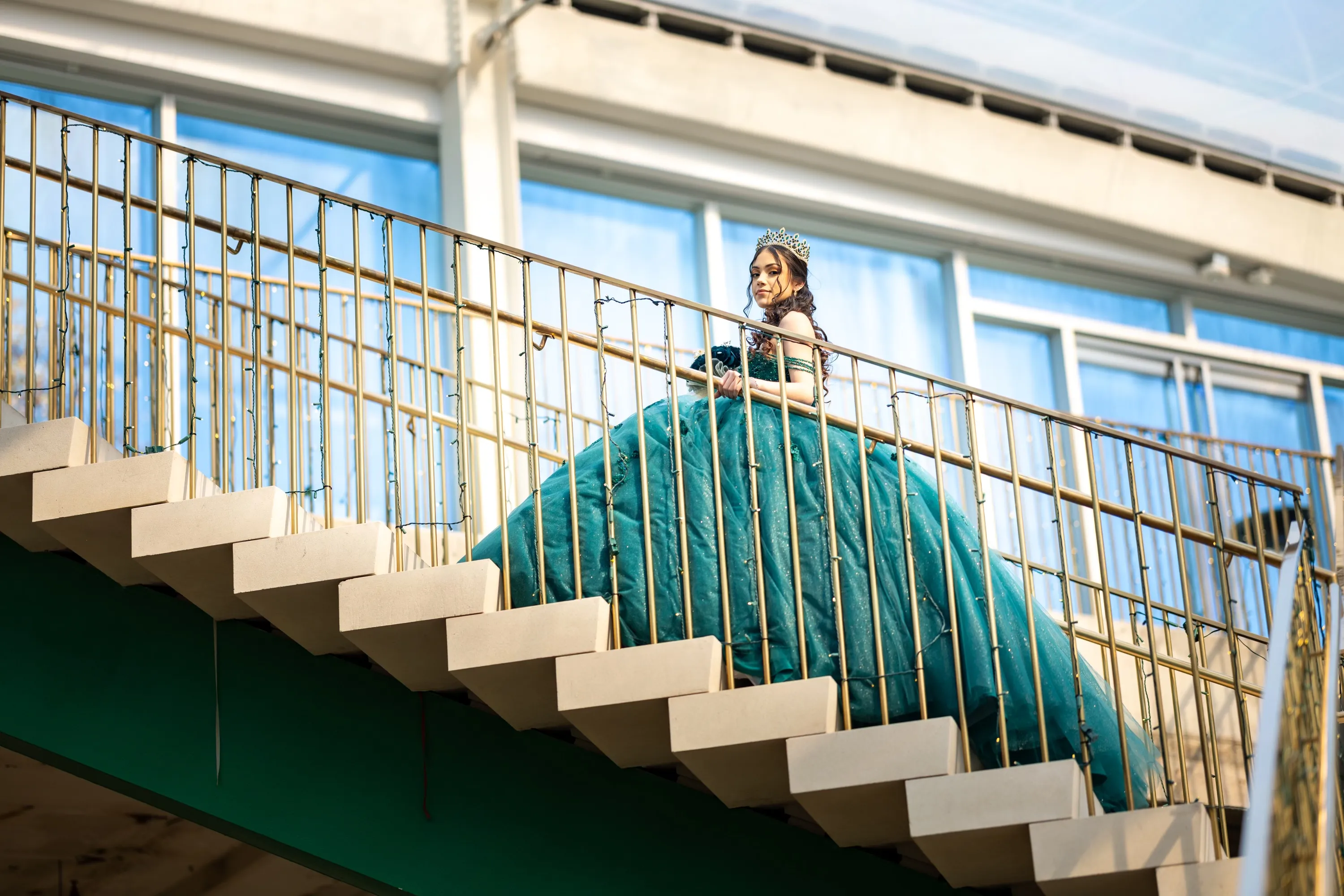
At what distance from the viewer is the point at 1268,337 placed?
10898mm

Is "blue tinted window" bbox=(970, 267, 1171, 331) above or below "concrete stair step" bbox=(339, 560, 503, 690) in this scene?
above

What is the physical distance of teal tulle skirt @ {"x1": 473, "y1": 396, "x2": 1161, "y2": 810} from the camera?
4113 mm

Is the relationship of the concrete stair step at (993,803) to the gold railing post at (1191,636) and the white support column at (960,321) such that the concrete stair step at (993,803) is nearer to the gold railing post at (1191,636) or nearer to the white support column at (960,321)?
the gold railing post at (1191,636)

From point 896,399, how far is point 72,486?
2.29 meters

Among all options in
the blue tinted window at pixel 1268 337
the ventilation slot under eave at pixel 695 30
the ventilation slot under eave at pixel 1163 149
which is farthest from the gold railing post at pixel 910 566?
the blue tinted window at pixel 1268 337

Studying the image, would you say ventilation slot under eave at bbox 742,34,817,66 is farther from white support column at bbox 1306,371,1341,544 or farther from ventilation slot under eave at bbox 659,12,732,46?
white support column at bbox 1306,371,1341,544

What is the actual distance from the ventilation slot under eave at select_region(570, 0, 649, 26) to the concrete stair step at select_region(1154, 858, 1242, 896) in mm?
6165

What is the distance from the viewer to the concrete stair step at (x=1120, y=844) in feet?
12.3

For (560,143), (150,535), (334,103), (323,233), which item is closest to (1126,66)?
(560,143)

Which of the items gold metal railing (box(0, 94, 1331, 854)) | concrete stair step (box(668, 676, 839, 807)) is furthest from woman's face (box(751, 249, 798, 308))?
concrete stair step (box(668, 676, 839, 807))

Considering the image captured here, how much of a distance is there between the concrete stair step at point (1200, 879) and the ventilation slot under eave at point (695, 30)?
621 centimetres

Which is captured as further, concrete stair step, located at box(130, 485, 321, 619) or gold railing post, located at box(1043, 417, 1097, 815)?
concrete stair step, located at box(130, 485, 321, 619)

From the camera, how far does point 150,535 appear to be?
13.9ft

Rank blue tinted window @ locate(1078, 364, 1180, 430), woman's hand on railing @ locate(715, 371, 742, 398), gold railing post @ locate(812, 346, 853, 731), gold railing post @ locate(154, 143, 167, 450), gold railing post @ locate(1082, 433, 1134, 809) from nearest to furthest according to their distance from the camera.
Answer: gold railing post @ locate(1082, 433, 1134, 809) < gold railing post @ locate(812, 346, 853, 731) < gold railing post @ locate(154, 143, 167, 450) < woman's hand on railing @ locate(715, 371, 742, 398) < blue tinted window @ locate(1078, 364, 1180, 430)
